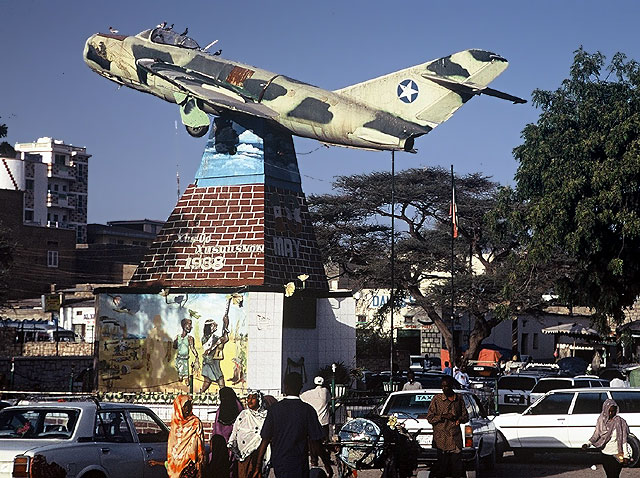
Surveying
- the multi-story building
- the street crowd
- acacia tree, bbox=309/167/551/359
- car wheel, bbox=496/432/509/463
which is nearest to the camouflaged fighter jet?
car wheel, bbox=496/432/509/463

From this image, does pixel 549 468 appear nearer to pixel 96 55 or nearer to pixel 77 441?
pixel 77 441

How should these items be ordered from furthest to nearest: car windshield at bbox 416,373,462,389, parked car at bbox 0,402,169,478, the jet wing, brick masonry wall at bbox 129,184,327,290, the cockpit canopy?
car windshield at bbox 416,373,462,389, the cockpit canopy, brick masonry wall at bbox 129,184,327,290, the jet wing, parked car at bbox 0,402,169,478

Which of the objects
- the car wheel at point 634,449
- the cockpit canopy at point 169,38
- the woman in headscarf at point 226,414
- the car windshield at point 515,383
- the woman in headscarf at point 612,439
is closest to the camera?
the woman in headscarf at point 226,414

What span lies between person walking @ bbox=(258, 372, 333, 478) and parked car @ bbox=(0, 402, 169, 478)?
2.06 metres

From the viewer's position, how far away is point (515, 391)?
3095cm

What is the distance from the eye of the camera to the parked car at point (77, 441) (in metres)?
12.0

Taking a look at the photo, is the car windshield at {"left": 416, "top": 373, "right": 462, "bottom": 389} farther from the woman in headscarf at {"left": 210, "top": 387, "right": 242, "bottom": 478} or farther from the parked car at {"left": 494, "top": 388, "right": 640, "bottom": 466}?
the woman in headscarf at {"left": 210, "top": 387, "right": 242, "bottom": 478}

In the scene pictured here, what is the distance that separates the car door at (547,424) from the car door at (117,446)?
9.62 metres

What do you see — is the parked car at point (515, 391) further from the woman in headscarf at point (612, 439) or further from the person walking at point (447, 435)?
the person walking at point (447, 435)

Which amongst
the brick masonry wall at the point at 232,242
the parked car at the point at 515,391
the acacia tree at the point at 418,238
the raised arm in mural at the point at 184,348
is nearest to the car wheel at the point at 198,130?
the brick masonry wall at the point at 232,242

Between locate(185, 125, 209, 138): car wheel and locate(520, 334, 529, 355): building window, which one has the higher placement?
locate(185, 125, 209, 138): car wheel

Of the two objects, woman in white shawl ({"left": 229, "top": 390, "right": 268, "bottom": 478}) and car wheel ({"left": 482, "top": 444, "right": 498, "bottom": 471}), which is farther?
car wheel ({"left": 482, "top": 444, "right": 498, "bottom": 471})

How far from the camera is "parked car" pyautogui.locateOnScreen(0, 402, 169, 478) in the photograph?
39.4ft

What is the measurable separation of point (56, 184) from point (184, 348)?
83.2 m
